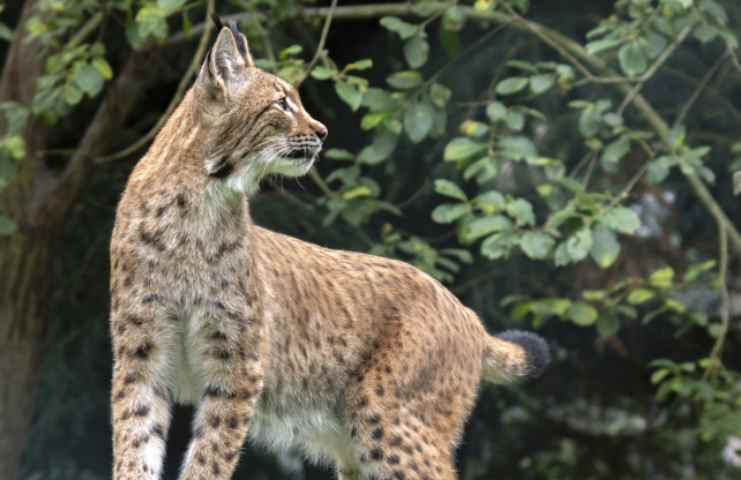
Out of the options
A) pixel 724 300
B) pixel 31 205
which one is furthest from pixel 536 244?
pixel 31 205

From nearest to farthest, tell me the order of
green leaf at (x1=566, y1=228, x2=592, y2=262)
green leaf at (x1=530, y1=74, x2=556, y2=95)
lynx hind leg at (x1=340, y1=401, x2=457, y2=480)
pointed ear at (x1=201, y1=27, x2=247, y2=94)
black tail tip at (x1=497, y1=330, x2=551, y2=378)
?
pointed ear at (x1=201, y1=27, x2=247, y2=94) < lynx hind leg at (x1=340, y1=401, x2=457, y2=480) < black tail tip at (x1=497, y1=330, x2=551, y2=378) < green leaf at (x1=566, y1=228, x2=592, y2=262) < green leaf at (x1=530, y1=74, x2=556, y2=95)

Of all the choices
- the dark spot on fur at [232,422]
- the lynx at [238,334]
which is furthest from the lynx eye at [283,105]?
the dark spot on fur at [232,422]

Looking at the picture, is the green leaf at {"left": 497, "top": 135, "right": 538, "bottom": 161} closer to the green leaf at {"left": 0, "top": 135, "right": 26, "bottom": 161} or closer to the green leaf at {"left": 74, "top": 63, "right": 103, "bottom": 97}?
the green leaf at {"left": 74, "top": 63, "right": 103, "bottom": 97}

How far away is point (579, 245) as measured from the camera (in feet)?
18.2

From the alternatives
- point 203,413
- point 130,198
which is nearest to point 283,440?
point 203,413

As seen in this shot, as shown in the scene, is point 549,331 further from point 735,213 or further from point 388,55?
point 388,55

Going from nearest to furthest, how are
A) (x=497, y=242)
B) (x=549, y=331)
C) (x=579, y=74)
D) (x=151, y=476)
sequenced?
(x=151, y=476)
(x=497, y=242)
(x=579, y=74)
(x=549, y=331)

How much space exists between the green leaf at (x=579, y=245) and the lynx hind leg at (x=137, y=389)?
5.82ft

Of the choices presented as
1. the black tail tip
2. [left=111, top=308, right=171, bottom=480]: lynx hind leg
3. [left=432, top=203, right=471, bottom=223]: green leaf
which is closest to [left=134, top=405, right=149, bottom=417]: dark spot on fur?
[left=111, top=308, right=171, bottom=480]: lynx hind leg

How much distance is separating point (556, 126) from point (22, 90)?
2824mm

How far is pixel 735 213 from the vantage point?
26.3 feet

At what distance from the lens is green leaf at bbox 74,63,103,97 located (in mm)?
6078

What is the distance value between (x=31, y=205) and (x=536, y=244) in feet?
9.71

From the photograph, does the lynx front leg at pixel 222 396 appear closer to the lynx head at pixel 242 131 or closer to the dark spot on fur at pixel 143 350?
the dark spot on fur at pixel 143 350
